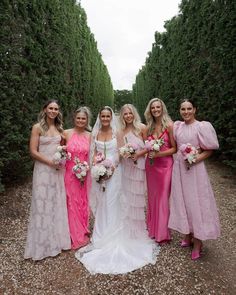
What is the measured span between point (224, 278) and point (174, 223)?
940 millimetres

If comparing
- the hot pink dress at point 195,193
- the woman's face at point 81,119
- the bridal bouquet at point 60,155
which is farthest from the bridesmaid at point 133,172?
the bridal bouquet at point 60,155

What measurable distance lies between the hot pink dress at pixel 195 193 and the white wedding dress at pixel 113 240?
639 mm

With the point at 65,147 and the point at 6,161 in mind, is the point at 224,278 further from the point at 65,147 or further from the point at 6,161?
the point at 6,161

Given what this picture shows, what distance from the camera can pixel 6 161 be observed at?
5980 mm

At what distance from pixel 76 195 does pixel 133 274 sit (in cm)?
153

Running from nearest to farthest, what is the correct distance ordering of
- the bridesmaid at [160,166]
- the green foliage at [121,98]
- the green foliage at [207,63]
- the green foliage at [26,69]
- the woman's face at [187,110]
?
the woman's face at [187,110] < the bridesmaid at [160,166] < the green foliage at [26,69] < the green foliage at [207,63] < the green foliage at [121,98]

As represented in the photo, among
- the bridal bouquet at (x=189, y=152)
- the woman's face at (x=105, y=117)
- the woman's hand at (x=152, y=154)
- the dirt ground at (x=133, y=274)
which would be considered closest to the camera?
the dirt ground at (x=133, y=274)

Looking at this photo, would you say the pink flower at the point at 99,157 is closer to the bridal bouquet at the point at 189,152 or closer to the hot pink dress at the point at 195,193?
the hot pink dress at the point at 195,193

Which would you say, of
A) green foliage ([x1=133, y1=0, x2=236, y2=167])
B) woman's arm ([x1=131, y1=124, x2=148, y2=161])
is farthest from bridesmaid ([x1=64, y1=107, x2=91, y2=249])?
green foliage ([x1=133, y1=0, x2=236, y2=167])

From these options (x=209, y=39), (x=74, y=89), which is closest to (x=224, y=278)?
(x=209, y=39)

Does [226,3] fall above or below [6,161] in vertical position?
above

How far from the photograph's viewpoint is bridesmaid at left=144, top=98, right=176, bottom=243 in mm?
4609

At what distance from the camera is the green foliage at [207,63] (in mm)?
8039

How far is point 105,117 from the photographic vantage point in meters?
4.75
